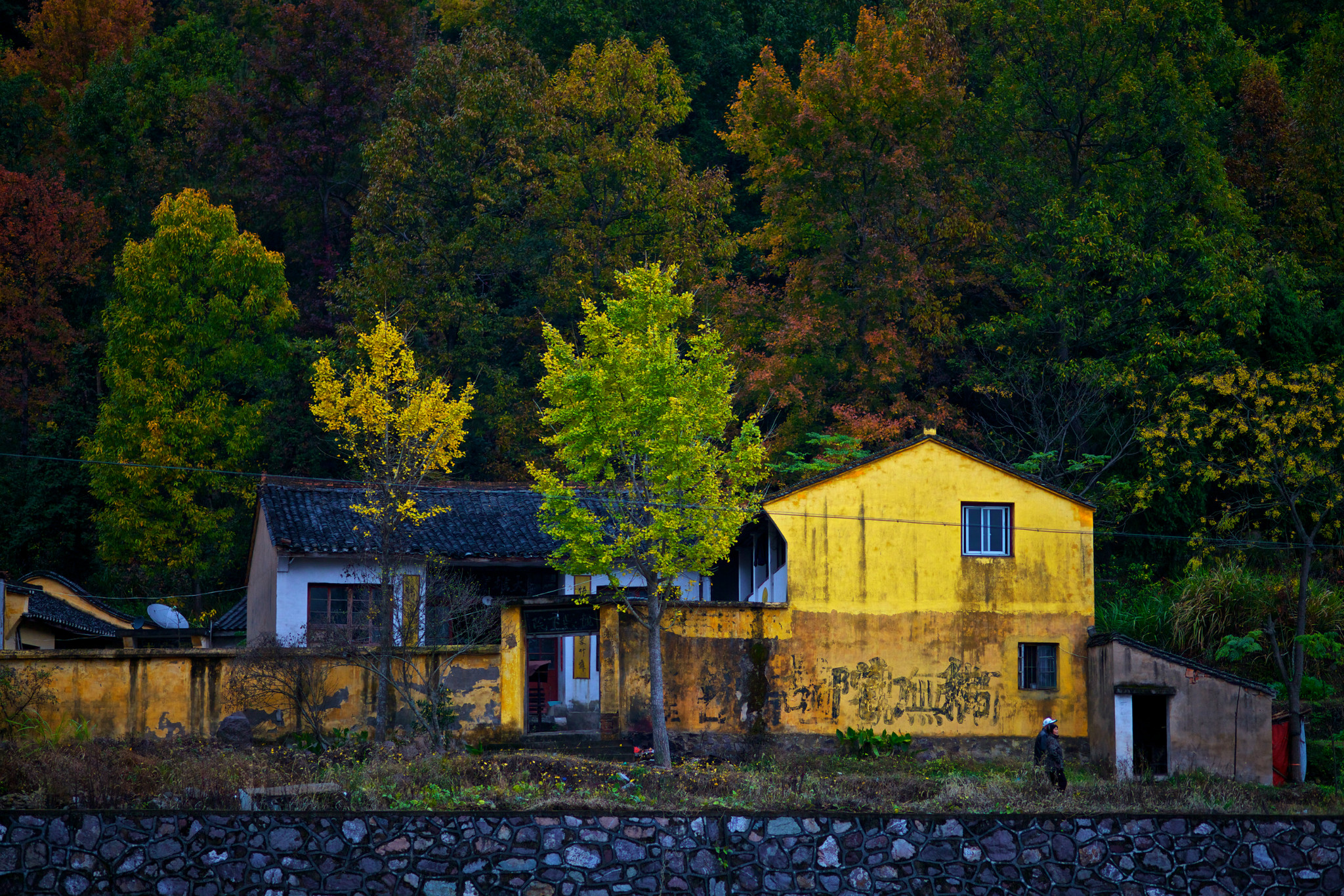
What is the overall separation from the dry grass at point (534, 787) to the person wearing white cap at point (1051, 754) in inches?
10.8

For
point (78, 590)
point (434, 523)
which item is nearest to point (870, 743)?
point (434, 523)

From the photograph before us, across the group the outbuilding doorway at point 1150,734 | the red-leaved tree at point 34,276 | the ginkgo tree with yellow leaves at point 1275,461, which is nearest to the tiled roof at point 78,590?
the red-leaved tree at point 34,276

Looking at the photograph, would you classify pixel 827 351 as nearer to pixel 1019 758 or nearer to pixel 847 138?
pixel 847 138

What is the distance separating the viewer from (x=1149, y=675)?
24.9 metres

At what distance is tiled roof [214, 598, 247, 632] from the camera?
1411 inches

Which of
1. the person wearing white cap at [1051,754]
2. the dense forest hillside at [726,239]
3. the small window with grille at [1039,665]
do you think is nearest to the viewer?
the person wearing white cap at [1051,754]

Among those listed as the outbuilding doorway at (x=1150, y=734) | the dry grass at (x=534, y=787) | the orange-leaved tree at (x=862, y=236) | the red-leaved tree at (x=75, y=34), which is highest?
the red-leaved tree at (x=75, y=34)

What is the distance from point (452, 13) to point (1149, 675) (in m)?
37.6

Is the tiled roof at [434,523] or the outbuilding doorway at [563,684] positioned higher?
the tiled roof at [434,523]

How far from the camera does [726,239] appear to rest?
40.0 metres

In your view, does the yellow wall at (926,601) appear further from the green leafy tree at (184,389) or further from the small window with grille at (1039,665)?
the green leafy tree at (184,389)

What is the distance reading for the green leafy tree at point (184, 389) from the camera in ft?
122

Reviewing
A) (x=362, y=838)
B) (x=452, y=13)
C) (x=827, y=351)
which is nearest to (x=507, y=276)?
(x=827, y=351)

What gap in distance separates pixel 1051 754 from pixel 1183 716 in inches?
269
